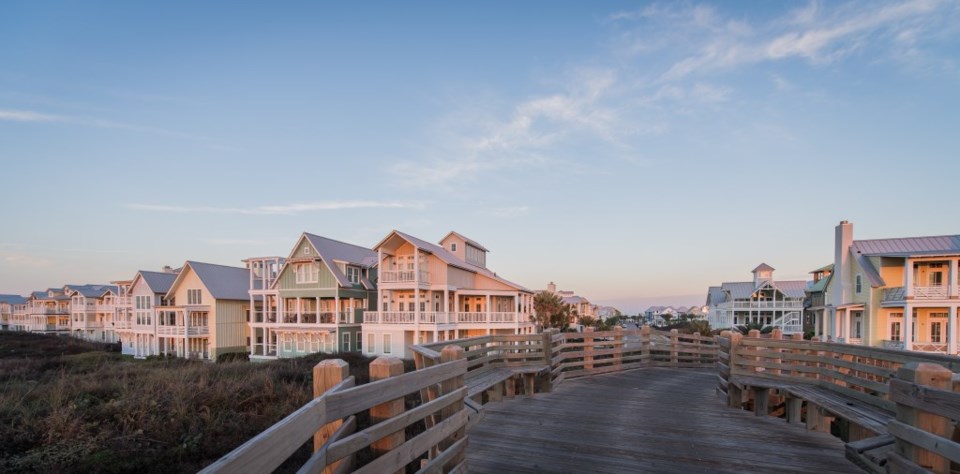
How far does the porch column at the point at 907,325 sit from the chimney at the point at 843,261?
4.04m

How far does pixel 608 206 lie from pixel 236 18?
1896cm

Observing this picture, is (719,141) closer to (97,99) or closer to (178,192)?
(97,99)

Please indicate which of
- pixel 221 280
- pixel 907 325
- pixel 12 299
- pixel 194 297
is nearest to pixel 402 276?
pixel 221 280

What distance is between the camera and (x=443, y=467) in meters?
4.44

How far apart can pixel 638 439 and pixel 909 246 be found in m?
32.0

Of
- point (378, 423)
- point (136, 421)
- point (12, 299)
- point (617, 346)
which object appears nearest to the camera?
point (378, 423)

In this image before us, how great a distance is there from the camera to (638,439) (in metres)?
6.80

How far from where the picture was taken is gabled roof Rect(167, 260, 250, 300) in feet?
136

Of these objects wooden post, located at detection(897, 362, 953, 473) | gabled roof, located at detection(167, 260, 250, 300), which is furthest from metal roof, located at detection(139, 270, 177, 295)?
wooden post, located at detection(897, 362, 953, 473)

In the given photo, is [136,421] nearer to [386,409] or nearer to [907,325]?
[386,409]

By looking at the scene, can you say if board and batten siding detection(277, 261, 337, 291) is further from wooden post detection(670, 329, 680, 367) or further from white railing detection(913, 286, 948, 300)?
white railing detection(913, 286, 948, 300)

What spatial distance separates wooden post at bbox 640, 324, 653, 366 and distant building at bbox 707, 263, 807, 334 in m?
44.4

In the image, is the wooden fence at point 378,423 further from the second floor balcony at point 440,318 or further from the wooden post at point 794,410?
the second floor balcony at point 440,318

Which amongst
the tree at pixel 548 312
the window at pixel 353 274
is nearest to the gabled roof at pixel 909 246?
the tree at pixel 548 312
